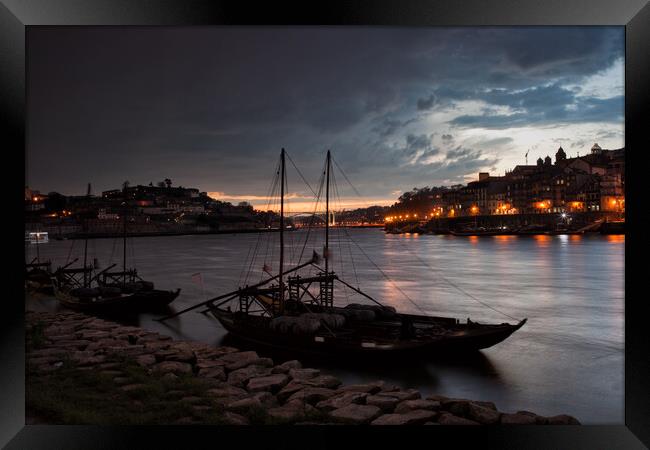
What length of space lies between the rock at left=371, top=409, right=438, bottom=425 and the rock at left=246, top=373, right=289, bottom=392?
136 cm

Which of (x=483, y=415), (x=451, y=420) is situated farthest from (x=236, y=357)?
(x=483, y=415)

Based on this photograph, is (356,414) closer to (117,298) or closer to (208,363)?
(208,363)

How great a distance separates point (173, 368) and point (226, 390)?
1.02m

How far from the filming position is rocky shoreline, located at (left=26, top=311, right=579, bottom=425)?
3.98 m

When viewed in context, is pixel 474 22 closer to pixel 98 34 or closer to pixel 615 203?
pixel 98 34

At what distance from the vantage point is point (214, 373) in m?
5.38

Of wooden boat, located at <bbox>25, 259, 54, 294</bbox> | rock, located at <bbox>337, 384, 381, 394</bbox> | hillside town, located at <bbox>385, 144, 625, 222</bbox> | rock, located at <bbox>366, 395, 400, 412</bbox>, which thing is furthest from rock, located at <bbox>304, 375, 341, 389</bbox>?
hillside town, located at <bbox>385, 144, 625, 222</bbox>

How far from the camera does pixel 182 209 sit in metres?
66.4

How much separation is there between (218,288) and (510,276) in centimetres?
1216

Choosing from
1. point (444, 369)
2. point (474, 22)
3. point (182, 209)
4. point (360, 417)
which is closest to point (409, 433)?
point (360, 417)

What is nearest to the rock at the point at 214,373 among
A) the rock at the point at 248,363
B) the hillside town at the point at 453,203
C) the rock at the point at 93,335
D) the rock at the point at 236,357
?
the rock at the point at 248,363

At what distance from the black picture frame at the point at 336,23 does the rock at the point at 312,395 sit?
52.3 inches

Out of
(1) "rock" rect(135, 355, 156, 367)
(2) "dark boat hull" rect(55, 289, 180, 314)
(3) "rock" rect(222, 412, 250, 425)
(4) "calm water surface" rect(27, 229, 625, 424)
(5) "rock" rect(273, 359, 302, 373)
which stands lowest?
(4) "calm water surface" rect(27, 229, 625, 424)

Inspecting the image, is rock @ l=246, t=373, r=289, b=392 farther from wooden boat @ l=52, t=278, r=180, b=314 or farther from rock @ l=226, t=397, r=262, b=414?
wooden boat @ l=52, t=278, r=180, b=314
